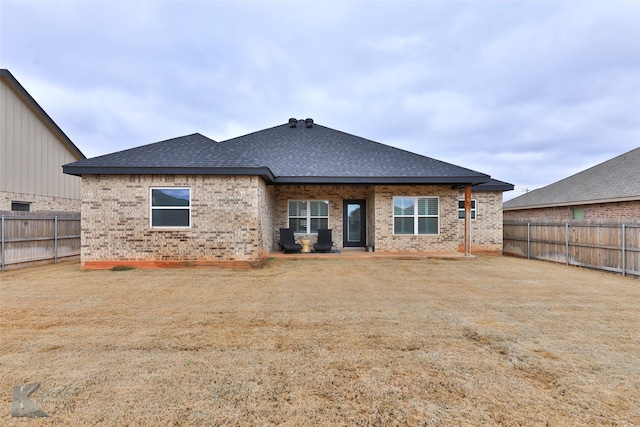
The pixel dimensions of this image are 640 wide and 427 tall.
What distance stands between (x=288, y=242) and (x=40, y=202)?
10.8 m

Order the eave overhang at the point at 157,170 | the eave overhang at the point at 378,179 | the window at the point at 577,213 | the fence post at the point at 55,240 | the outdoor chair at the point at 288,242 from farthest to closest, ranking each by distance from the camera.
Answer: the window at the point at 577,213 → the outdoor chair at the point at 288,242 → the eave overhang at the point at 378,179 → the fence post at the point at 55,240 → the eave overhang at the point at 157,170

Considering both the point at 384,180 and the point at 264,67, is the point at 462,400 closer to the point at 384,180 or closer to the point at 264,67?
the point at 384,180

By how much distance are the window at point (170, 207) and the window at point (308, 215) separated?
4.63m

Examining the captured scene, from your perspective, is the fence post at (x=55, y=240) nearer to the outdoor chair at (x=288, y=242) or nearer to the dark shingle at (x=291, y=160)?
the dark shingle at (x=291, y=160)

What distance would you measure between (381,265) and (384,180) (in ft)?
10.6

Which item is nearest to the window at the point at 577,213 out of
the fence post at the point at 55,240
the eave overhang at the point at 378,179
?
the eave overhang at the point at 378,179

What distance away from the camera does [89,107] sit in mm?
20422

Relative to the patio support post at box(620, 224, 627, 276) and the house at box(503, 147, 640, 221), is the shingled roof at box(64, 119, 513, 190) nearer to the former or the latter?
the patio support post at box(620, 224, 627, 276)

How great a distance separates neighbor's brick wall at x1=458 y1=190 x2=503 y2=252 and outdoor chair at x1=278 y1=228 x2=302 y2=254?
733 centimetres

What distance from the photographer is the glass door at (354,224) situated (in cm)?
1285

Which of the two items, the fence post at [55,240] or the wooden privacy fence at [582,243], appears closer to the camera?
the wooden privacy fence at [582,243]

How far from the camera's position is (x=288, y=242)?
11.8 meters

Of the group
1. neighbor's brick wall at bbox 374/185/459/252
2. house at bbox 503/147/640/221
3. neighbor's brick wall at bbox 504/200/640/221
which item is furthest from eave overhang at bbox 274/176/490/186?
house at bbox 503/147/640/221

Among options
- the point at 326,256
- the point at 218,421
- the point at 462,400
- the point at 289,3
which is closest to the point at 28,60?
the point at 289,3
